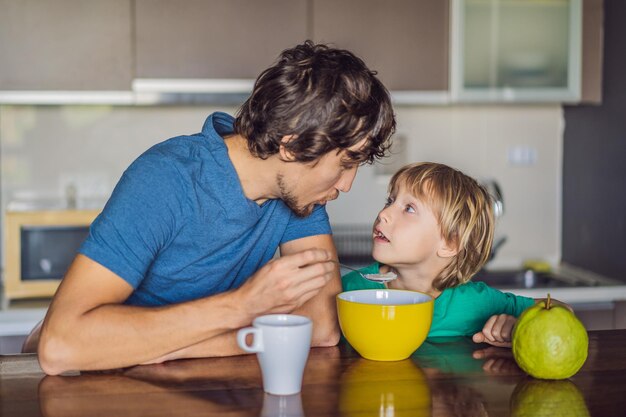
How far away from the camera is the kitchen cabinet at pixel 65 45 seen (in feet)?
8.84

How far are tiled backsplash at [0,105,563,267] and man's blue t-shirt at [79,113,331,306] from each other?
1.63 meters

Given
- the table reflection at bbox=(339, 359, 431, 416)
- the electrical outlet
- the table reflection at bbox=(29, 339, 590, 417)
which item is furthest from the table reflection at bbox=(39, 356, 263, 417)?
the electrical outlet

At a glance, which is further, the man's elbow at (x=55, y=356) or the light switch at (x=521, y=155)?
the light switch at (x=521, y=155)

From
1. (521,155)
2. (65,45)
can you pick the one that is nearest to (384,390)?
(65,45)

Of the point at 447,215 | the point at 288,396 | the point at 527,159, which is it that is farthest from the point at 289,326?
the point at 527,159

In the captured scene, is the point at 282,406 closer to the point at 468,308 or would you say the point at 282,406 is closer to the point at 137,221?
the point at 137,221

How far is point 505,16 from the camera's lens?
3.00 meters

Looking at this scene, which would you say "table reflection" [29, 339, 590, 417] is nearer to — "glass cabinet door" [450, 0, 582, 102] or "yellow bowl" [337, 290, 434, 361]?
"yellow bowl" [337, 290, 434, 361]

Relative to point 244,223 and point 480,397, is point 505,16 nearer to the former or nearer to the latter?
point 244,223

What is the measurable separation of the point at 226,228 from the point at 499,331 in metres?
0.51

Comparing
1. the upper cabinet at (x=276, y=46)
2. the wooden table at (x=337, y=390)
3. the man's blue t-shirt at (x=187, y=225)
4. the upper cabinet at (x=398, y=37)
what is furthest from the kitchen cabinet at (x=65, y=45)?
the wooden table at (x=337, y=390)

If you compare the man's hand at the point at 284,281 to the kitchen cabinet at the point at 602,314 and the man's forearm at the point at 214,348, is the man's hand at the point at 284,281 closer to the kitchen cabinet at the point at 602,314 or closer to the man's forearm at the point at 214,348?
the man's forearm at the point at 214,348

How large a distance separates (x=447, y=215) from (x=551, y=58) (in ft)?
5.46

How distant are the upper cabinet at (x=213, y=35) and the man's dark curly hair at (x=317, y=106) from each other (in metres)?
1.42
